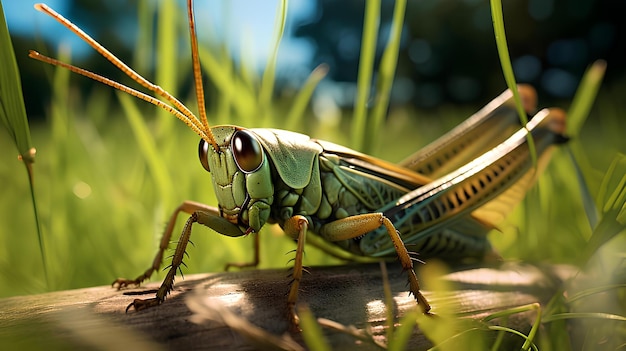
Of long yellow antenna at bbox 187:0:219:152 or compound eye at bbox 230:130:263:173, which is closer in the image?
long yellow antenna at bbox 187:0:219:152

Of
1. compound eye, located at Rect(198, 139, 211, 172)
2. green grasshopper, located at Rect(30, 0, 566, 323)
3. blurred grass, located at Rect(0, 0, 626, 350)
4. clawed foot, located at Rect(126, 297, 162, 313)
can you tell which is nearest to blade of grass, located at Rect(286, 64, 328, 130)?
blurred grass, located at Rect(0, 0, 626, 350)

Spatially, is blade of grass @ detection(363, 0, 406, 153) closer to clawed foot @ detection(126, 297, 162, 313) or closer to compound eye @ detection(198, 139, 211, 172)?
compound eye @ detection(198, 139, 211, 172)

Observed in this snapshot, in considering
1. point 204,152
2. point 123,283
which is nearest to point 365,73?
point 204,152

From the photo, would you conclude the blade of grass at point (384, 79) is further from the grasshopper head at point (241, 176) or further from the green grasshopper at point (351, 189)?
the grasshopper head at point (241, 176)

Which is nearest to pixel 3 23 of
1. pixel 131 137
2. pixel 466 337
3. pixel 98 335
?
pixel 98 335

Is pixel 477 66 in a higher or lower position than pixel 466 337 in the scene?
higher

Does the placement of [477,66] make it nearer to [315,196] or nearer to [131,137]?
[131,137]

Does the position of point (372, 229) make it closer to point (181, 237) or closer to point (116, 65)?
point (181, 237)
